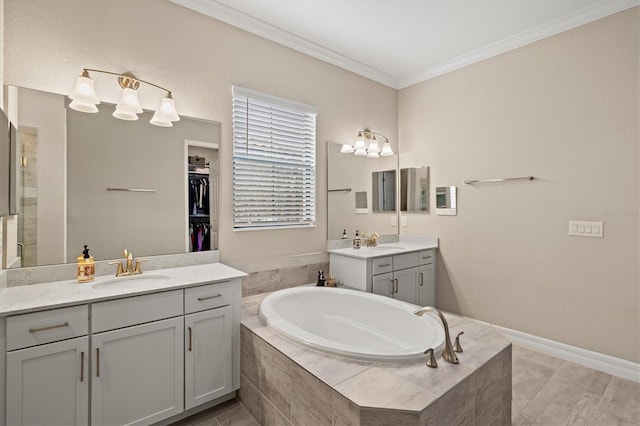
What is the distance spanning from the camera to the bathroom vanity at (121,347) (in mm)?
1420

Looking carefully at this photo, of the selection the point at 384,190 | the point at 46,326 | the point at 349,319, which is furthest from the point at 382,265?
the point at 46,326

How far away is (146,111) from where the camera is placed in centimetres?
217

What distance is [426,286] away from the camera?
3.43 metres

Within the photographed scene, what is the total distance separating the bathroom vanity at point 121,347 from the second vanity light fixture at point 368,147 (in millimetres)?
1909

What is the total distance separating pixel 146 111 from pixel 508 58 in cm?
321

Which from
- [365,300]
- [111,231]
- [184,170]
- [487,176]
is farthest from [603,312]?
[111,231]

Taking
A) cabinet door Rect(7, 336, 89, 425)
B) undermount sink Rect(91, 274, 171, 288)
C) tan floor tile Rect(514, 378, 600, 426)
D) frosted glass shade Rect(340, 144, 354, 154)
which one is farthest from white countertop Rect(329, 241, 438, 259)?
cabinet door Rect(7, 336, 89, 425)

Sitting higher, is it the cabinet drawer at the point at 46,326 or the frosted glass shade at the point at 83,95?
the frosted glass shade at the point at 83,95

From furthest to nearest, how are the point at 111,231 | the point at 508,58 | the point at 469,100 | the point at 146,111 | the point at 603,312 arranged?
1. the point at 469,100
2. the point at 508,58
3. the point at 603,312
4. the point at 146,111
5. the point at 111,231

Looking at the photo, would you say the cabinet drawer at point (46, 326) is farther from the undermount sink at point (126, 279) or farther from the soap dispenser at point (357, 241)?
the soap dispenser at point (357, 241)

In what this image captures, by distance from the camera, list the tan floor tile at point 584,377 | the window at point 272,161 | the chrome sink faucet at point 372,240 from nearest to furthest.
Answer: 1. the tan floor tile at point 584,377
2. the window at point 272,161
3. the chrome sink faucet at point 372,240

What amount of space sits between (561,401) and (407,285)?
1.42 meters

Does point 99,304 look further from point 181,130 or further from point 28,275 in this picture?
point 181,130

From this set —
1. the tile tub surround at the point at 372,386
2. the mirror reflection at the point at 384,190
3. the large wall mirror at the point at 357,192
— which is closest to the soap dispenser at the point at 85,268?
the tile tub surround at the point at 372,386
